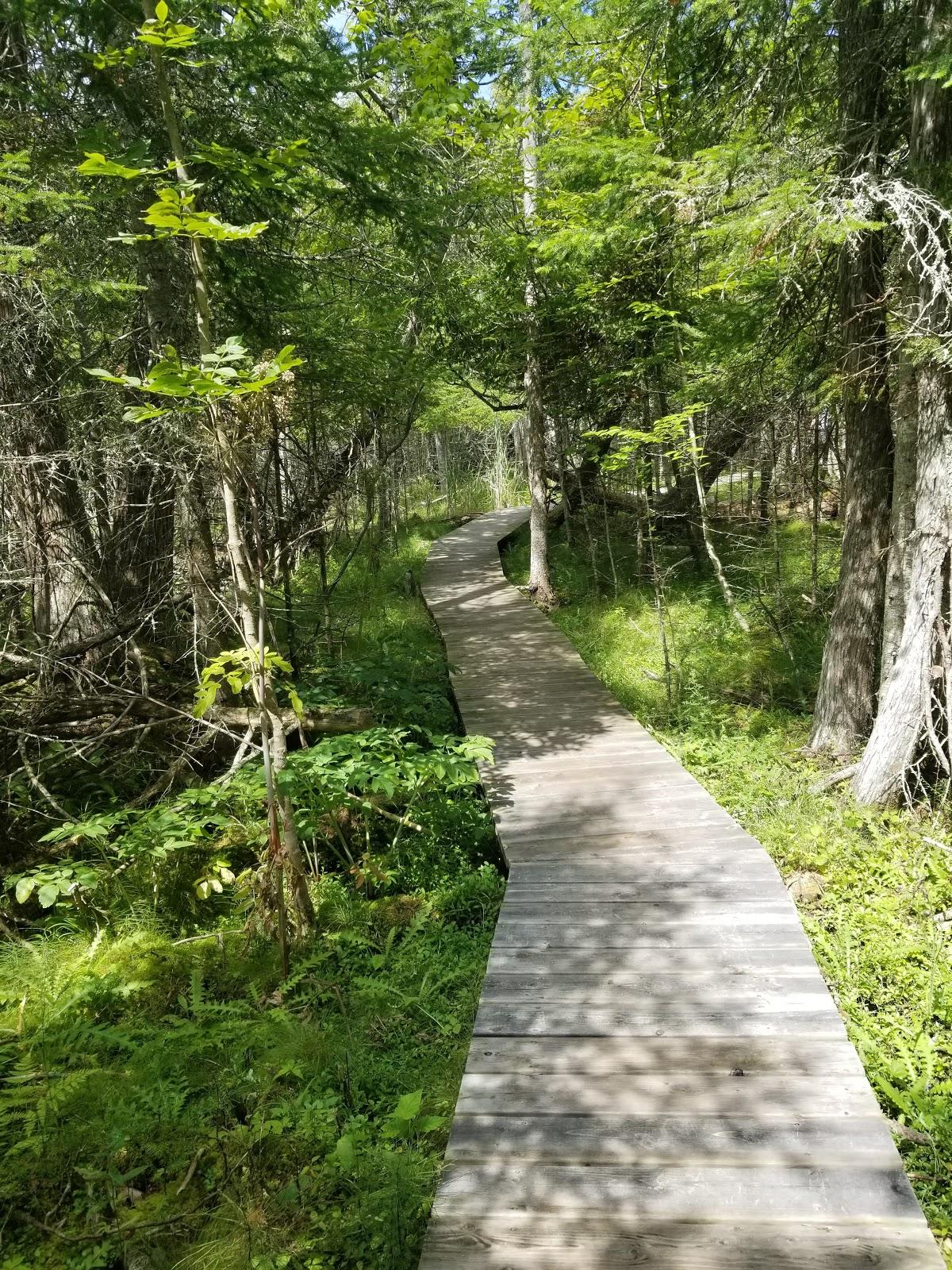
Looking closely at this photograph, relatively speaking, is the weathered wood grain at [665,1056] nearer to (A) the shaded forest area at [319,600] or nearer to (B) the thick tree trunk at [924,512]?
(A) the shaded forest area at [319,600]

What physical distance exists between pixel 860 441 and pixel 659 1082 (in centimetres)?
591

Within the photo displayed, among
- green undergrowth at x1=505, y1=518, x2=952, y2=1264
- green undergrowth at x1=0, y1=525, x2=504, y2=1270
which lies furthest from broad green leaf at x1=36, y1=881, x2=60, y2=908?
green undergrowth at x1=505, y1=518, x2=952, y2=1264

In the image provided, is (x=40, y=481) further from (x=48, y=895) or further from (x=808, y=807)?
(x=808, y=807)

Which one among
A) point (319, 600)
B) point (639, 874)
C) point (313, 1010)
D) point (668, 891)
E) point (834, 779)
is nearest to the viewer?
point (313, 1010)

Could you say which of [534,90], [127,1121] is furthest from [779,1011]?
[534,90]

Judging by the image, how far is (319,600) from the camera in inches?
363

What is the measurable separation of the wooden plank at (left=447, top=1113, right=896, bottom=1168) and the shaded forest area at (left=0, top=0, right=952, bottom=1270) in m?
0.34

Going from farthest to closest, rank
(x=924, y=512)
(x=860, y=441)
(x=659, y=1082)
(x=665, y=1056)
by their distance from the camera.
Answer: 1. (x=860, y=441)
2. (x=924, y=512)
3. (x=665, y=1056)
4. (x=659, y=1082)

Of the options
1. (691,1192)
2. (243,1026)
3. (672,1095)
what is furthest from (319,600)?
(691,1192)

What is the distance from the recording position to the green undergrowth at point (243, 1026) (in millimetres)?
2682

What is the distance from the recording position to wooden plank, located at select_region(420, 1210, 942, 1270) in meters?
2.25

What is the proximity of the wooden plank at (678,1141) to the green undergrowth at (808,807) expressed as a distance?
61 cm

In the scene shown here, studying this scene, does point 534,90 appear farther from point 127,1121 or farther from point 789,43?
point 127,1121

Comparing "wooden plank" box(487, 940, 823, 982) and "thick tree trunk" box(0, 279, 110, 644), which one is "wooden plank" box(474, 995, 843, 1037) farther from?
"thick tree trunk" box(0, 279, 110, 644)
